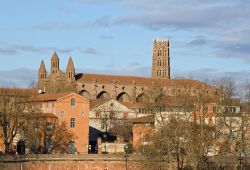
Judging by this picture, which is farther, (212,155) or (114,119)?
(114,119)

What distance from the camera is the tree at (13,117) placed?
90875mm

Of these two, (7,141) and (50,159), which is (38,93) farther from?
(50,159)

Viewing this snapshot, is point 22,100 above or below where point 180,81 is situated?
below

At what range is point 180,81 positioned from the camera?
170000mm

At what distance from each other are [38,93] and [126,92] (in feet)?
228

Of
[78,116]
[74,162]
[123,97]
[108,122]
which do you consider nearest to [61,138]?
[78,116]

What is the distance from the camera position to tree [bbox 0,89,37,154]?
90.9 metres

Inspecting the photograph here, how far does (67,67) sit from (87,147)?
83432mm

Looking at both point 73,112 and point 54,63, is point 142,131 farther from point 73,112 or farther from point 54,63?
point 54,63

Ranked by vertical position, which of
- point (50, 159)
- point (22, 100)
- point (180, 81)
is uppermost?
point (180, 81)

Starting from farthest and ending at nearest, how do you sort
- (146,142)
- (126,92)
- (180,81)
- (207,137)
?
(126,92) < (180,81) < (146,142) < (207,137)

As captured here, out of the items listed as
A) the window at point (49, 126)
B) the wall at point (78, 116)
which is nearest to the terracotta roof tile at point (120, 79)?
the wall at point (78, 116)

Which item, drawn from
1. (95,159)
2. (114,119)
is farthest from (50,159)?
(114,119)

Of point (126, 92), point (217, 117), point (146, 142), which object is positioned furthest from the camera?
point (126, 92)
